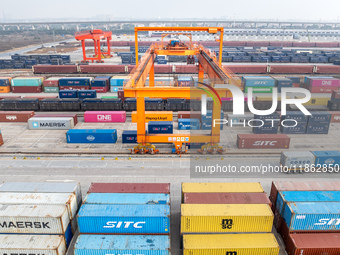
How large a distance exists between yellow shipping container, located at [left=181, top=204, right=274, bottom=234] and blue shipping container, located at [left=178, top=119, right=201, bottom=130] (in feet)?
66.8

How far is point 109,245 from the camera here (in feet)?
56.0

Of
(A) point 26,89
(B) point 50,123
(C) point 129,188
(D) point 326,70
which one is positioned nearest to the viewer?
(C) point 129,188

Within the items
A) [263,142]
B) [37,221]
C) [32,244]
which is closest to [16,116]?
[37,221]

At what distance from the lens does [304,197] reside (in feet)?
65.5

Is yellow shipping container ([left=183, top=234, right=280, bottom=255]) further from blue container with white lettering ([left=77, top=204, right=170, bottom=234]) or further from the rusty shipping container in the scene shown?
the rusty shipping container

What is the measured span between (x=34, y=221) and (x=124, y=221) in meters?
6.37

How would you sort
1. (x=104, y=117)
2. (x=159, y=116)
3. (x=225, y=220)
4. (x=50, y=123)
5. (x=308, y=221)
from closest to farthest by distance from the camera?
1. (x=225, y=220)
2. (x=308, y=221)
3. (x=159, y=116)
4. (x=50, y=123)
5. (x=104, y=117)

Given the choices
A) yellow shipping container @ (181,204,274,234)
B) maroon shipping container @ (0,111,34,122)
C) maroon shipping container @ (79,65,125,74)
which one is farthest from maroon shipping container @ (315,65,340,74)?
maroon shipping container @ (0,111,34,122)

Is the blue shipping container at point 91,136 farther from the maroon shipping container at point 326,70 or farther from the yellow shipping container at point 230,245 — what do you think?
the maroon shipping container at point 326,70

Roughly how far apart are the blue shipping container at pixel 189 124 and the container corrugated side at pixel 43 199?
2129 cm

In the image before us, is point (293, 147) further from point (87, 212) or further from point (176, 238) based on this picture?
A: point (87, 212)

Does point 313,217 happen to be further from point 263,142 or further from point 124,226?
point 263,142

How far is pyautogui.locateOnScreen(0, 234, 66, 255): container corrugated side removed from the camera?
666 inches

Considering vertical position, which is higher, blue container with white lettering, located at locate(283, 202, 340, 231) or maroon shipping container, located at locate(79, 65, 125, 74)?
maroon shipping container, located at locate(79, 65, 125, 74)
